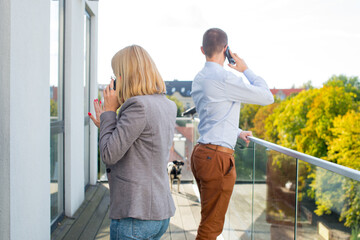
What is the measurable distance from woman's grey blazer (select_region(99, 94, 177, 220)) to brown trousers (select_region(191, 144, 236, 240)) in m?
0.68

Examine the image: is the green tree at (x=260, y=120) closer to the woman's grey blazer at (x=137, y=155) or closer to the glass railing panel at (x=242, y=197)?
the glass railing panel at (x=242, y=197)

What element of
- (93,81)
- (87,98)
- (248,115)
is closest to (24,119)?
(87,98)

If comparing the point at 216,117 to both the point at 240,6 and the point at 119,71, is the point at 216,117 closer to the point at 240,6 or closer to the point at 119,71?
the point at 119,71

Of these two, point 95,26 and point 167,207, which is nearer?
point 167,207

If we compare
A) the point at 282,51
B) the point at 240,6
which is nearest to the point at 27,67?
the point at 240,6

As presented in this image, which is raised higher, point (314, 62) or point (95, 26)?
point (314, 62)

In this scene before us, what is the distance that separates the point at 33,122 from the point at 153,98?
66.2 inches

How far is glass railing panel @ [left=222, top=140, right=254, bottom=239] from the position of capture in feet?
8.71

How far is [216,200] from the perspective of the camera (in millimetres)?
2012

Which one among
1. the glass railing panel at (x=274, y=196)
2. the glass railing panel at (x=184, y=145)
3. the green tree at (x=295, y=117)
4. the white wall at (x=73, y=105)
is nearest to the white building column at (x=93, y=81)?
the white wall at (x=73, y=105)

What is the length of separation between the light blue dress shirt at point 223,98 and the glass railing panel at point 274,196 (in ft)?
1.10

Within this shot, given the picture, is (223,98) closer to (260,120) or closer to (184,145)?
(184,145)

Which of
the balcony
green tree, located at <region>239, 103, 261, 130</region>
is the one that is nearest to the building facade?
the balcony

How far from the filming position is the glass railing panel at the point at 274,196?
180 centimetres
